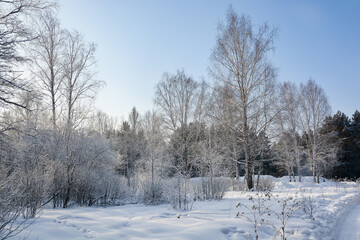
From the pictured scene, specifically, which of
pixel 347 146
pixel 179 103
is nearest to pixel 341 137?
pixel 347 146

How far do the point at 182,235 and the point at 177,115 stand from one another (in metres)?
17.4

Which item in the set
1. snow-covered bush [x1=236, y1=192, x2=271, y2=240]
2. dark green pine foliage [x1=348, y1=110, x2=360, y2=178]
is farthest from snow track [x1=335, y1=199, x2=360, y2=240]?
dark green pine foliage [x1=348, y1=110, x2=360, y2=178]

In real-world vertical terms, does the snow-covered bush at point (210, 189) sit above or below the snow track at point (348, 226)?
above

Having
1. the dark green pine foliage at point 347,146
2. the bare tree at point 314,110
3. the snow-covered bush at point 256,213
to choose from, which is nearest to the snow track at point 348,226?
the snow-covered bush at point 256,213

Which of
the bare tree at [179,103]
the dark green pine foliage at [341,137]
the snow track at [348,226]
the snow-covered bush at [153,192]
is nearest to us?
the snow track at [348,226]

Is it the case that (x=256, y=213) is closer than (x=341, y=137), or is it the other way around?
(x=256, y=213)

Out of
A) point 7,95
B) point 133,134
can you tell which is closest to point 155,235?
point 7,95

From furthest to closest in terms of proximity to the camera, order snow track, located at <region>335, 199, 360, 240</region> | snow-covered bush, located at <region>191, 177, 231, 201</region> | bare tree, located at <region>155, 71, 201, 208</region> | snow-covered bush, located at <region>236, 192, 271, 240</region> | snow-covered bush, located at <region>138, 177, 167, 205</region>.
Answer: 1. bare tree, located at <region>155, 71, 201, 208</region>
2. snow-covered bush, located at <region>138, 177, 167, 205</region>
3. snow-covered bush, located at <region>191, 177, 231, 201</region>
4. snow track, located at <region>335, 199, 360, 240</region>
5. snow-covered bush, located at <region>236, 192, 271, 240</region>

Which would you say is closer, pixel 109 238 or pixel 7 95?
pixel 109 238

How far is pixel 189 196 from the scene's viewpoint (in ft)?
34.3

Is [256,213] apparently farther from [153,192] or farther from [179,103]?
[179,103]

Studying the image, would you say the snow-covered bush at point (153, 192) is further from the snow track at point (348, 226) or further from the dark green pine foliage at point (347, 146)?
the dark green pine foliage at point (347, 146)

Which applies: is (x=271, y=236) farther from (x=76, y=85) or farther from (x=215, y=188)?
(x=76, y=85)

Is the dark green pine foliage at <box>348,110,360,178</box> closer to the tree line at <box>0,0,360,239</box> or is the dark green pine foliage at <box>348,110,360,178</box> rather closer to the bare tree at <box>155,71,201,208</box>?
the tree line at <box>0,0,360,239</box>
